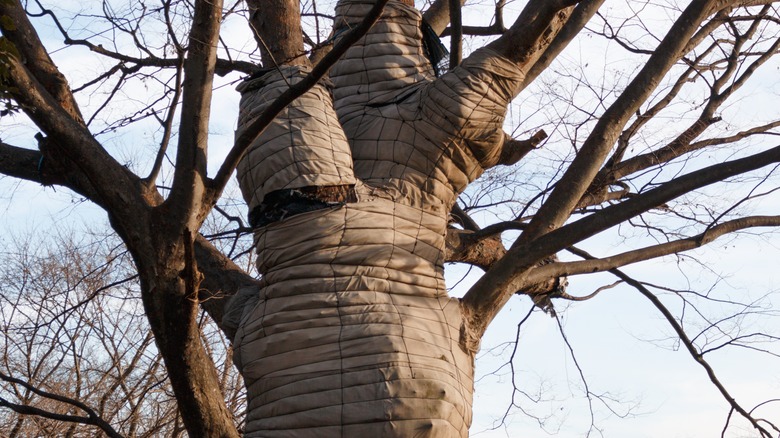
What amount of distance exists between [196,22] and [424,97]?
988 mm

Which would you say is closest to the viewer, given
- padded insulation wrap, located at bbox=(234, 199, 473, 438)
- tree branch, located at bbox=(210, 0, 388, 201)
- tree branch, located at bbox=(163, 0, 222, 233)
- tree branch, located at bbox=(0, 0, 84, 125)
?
padded insulation wrap, located at bbox=(234, 199, 473, 438)

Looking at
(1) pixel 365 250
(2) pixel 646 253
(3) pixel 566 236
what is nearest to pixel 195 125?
(1) pixel 365 250

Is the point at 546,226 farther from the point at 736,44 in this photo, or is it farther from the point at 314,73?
the point at 736,44

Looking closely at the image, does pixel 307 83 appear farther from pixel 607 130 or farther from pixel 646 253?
pixel 646 253

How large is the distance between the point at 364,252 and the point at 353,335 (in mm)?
355

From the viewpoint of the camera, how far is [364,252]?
11.1 feet

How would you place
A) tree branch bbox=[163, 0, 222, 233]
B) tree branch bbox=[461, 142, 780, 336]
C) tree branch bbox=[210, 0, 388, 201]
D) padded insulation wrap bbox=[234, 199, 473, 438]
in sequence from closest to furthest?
padded insulation wrap bbox=[234, 199, 473, 438] → tree branch bbox=[210, 0, 388, 201] → tree branch bbox=[163, 0, 222, 233] → tree branch bbox=[461, 142, 780, 336]

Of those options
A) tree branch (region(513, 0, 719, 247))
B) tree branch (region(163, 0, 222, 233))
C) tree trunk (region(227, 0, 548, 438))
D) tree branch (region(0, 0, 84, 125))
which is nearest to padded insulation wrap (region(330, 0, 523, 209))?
tree trunk (region(227, 0, 548, 438))

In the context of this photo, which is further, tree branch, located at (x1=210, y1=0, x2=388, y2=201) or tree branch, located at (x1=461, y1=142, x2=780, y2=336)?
tree branch, located at (x1=461, y1=142, x2=780, y2=336)

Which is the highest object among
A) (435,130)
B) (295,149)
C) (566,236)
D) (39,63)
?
(39,63)

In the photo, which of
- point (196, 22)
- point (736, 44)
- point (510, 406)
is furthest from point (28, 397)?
point (736, 44)

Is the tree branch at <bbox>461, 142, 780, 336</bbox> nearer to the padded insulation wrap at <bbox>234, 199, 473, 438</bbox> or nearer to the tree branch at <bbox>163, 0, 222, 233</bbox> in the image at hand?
the padded insulation wrap at <bbox>234, 199, 473, 438</bbox>

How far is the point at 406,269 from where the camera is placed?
3500 millimetres

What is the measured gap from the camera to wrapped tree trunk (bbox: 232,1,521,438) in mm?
3135
